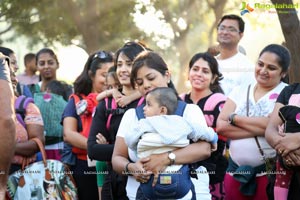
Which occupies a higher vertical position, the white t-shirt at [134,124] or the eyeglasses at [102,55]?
the eyeglasses at [102,55]

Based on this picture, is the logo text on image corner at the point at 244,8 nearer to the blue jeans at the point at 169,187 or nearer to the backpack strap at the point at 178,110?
the backpack strap at the point at 178,110

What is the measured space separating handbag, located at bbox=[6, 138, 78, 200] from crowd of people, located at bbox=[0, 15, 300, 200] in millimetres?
197

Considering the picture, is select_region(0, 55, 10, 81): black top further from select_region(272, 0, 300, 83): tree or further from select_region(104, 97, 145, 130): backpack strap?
select_region(272, 0, 300, 83): tree

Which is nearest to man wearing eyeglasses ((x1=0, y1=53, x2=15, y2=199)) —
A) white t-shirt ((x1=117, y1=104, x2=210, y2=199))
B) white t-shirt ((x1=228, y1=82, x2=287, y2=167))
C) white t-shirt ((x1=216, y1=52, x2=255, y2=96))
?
white t-shirt ((x1=117, y1=104, x2=210, y2=199))

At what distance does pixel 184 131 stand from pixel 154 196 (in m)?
0.52

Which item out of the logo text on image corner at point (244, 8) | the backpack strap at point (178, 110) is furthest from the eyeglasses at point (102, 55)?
the logo text on image corner at point (244, 8)

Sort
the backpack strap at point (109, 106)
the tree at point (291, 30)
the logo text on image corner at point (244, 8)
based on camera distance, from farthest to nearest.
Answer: the logo text on image corner at point (244, 8)
the tree at point (291, 30)
the backpack strap at point (109, 106)

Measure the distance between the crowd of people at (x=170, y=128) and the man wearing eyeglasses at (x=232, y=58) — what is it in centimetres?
1

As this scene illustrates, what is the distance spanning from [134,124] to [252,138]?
1.79 metres

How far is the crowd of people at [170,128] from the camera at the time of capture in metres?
5.25

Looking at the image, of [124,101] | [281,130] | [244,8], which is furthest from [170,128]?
[244,8]

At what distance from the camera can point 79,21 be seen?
1920 cm

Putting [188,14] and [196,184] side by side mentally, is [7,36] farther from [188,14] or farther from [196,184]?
[196,184]

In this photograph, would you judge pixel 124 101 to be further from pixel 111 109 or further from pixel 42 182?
pixel 42 182
